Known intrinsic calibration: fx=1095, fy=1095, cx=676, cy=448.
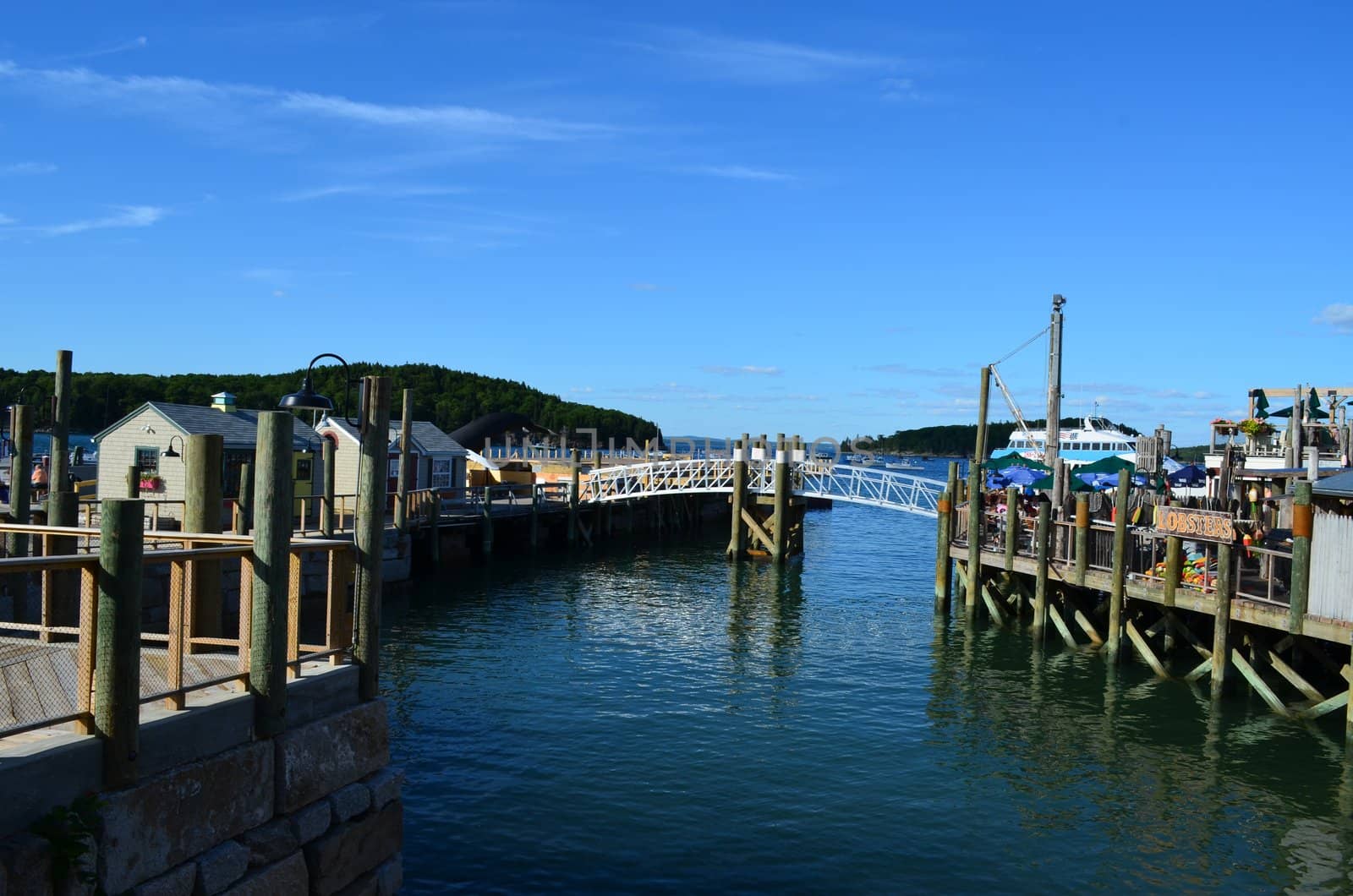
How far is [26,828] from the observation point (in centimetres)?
616

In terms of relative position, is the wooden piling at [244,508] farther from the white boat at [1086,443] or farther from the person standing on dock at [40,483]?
the white boat at [1086,443]

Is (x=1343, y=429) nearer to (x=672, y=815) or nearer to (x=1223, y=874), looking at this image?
(x=1223, y=874)

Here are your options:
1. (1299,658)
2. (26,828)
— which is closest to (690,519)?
(1299,658)

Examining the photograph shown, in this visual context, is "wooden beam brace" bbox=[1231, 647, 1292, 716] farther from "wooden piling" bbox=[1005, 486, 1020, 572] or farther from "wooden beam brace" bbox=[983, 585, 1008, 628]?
"wooden beam brace" bbox=[983, 585, 1008, 628]

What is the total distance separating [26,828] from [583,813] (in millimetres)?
7868

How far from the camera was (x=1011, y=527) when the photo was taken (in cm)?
2400

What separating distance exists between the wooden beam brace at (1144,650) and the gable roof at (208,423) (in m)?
22.3

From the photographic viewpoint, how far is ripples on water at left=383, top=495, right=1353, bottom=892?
11.9 metres

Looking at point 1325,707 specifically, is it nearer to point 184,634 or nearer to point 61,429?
point 184,634

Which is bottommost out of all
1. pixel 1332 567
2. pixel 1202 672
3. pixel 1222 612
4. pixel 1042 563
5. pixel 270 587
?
pixel 1202 672

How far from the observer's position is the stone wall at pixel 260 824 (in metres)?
6.48

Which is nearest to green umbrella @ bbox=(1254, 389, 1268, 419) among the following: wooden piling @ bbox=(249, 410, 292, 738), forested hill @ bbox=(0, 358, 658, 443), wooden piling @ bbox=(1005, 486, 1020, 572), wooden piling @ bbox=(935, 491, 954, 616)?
wooden piling @ bbox=(935, 491, 954, 616)

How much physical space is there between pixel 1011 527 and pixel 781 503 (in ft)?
50.3

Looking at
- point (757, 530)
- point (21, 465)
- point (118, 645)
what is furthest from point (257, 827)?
point (757, 530)
